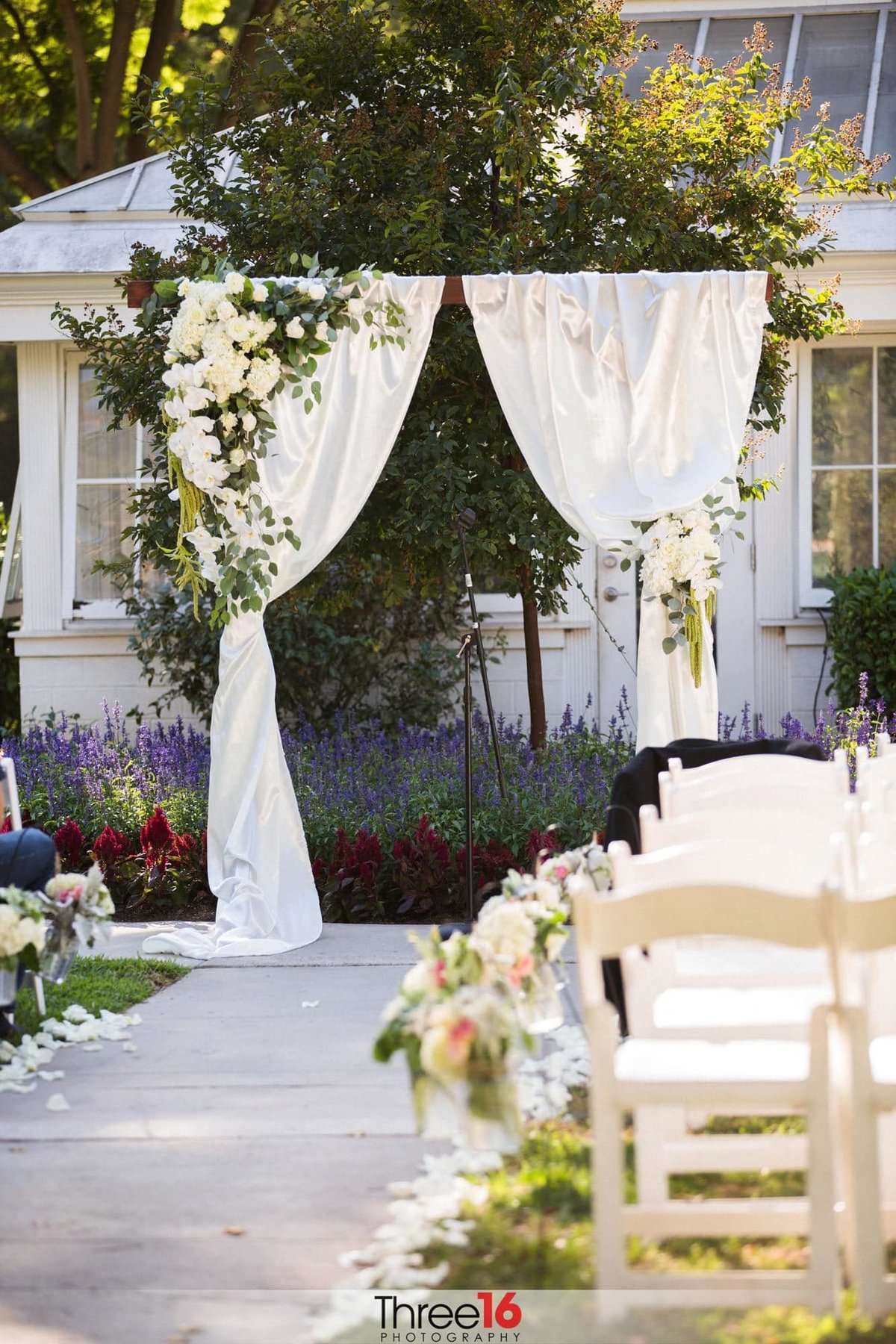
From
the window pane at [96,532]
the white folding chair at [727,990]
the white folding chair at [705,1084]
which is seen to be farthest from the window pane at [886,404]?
the white folding chair at [705,1084]

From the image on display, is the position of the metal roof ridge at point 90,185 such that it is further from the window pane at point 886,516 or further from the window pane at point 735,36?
the window pane at point 886,516

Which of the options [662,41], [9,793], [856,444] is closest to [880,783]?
[9,793]

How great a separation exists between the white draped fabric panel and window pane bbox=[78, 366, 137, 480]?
3.65 metres

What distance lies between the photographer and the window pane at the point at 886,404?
328 inches

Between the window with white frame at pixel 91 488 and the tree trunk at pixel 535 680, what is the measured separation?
281cm

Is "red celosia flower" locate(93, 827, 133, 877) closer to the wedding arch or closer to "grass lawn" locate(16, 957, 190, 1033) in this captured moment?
the wedding arch

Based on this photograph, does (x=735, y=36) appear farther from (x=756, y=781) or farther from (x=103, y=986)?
(x=103, y=986)

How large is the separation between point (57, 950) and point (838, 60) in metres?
7.84

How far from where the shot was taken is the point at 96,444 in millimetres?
8430

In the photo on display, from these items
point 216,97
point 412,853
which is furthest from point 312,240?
point 412,853

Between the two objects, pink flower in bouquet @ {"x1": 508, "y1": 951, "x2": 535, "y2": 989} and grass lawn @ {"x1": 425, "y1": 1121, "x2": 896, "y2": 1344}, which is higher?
pink flower in bouquet @ {"x1": 508, "y1": 951, "x2": 535, "y2": 989}

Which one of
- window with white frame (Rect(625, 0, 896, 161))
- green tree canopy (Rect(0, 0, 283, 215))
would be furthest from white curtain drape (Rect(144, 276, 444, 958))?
green tree canopy (Rect(0, 0, 283, 215))

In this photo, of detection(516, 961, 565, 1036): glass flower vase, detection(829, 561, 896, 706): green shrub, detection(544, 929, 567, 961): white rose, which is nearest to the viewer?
detection(516, 961, 565, 1036): glass flower vase

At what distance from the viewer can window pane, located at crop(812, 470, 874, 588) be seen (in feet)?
27.4
